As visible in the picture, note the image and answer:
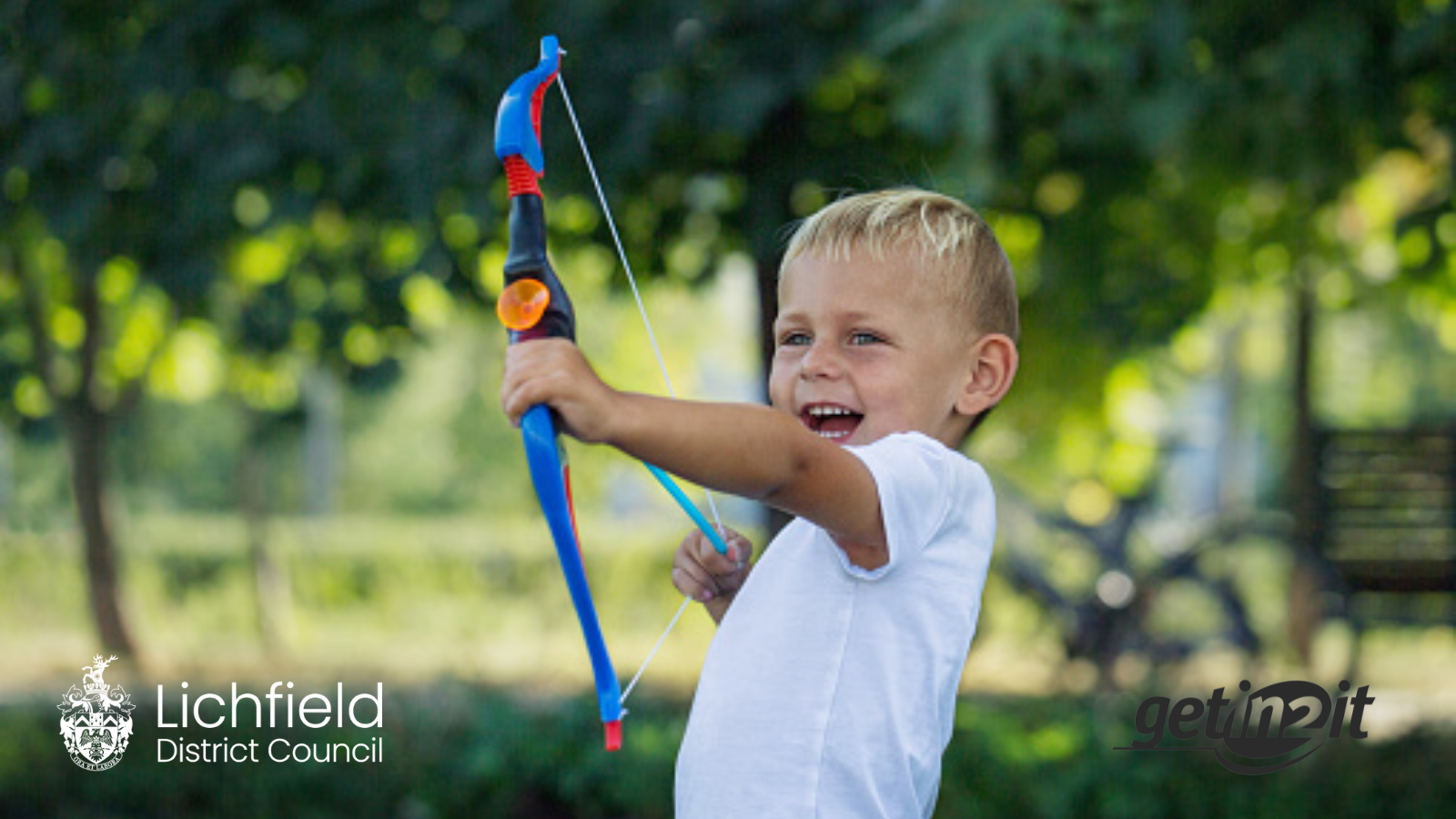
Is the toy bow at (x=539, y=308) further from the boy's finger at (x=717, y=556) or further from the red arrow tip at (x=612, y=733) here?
the boy's finger at (x=717, y=556)

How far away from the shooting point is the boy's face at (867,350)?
1.86m


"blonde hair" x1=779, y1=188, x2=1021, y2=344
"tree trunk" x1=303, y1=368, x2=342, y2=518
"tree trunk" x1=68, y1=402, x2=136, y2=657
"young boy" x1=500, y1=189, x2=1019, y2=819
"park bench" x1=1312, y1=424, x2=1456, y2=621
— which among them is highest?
"tree trunk" x1=303, y1=368, x2=342, y2=518

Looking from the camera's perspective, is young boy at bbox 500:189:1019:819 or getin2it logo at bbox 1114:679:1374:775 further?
getin2it logo at bbox 1114:679:1374:775

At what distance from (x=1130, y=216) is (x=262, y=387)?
353 centimetres

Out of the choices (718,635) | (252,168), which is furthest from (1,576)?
(718,635)

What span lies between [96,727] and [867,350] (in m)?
4.88

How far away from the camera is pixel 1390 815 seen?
493 cm

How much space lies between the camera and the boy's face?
1.86 meters

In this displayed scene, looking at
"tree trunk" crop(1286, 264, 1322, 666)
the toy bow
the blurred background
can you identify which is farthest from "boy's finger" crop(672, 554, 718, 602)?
"tree trunk" crop(1286, 264, 1322, 666)

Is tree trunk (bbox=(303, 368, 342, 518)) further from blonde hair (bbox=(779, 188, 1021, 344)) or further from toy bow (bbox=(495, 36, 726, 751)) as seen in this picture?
toy bow (bbox=(495, 36, 726, 751))

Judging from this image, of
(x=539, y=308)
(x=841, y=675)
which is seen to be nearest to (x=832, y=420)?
(x=841, y=675)

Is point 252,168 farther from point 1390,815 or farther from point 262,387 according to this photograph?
point 1390,815

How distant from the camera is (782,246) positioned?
3871 millimetres

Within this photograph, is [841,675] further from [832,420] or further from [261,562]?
[261,562]
